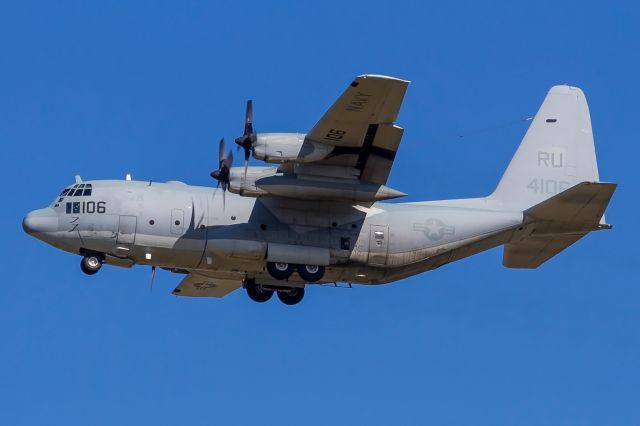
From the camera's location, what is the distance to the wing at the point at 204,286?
3027 cm

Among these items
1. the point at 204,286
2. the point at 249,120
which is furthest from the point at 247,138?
the point at 204,286

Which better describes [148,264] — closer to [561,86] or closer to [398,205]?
[398,205]

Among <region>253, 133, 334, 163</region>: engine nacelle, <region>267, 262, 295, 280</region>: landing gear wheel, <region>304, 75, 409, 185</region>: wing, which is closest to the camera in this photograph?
<region>304, 75, 409, 185</region>: wing

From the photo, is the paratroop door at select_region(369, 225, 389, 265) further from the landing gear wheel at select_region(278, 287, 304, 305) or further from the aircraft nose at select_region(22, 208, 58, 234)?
the aircraft nose at select_region(22, 208, 58, 234)

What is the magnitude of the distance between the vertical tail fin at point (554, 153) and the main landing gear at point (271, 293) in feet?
16.2

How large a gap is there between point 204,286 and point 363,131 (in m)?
6.97

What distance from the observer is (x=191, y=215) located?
2702 centimetres

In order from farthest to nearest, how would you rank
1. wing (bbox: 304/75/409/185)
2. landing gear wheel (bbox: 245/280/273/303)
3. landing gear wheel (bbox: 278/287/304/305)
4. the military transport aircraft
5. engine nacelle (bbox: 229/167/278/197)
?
landing gear wheel (bbox: 278/287/304/305) < landing gear wheel (bbox: 245/280/273/303) < engine nacelle (bbox: 229/167/278/197) < the military transport aircraft < wing (bbox: 304/75/409/185)

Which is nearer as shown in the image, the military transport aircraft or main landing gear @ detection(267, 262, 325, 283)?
the military transport aircraft

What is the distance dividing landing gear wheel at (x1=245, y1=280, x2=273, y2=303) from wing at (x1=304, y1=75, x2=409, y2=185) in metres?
3.29

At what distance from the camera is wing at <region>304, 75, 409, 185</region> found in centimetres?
2464

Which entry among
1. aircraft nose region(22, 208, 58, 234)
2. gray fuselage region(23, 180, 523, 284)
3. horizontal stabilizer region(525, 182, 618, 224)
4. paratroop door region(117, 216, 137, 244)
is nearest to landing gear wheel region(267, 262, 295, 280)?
gray fuselage region(23, 180, 523, 284)

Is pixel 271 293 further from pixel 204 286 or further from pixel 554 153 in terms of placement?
pixel 554 153

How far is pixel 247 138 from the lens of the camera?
26.0 m
